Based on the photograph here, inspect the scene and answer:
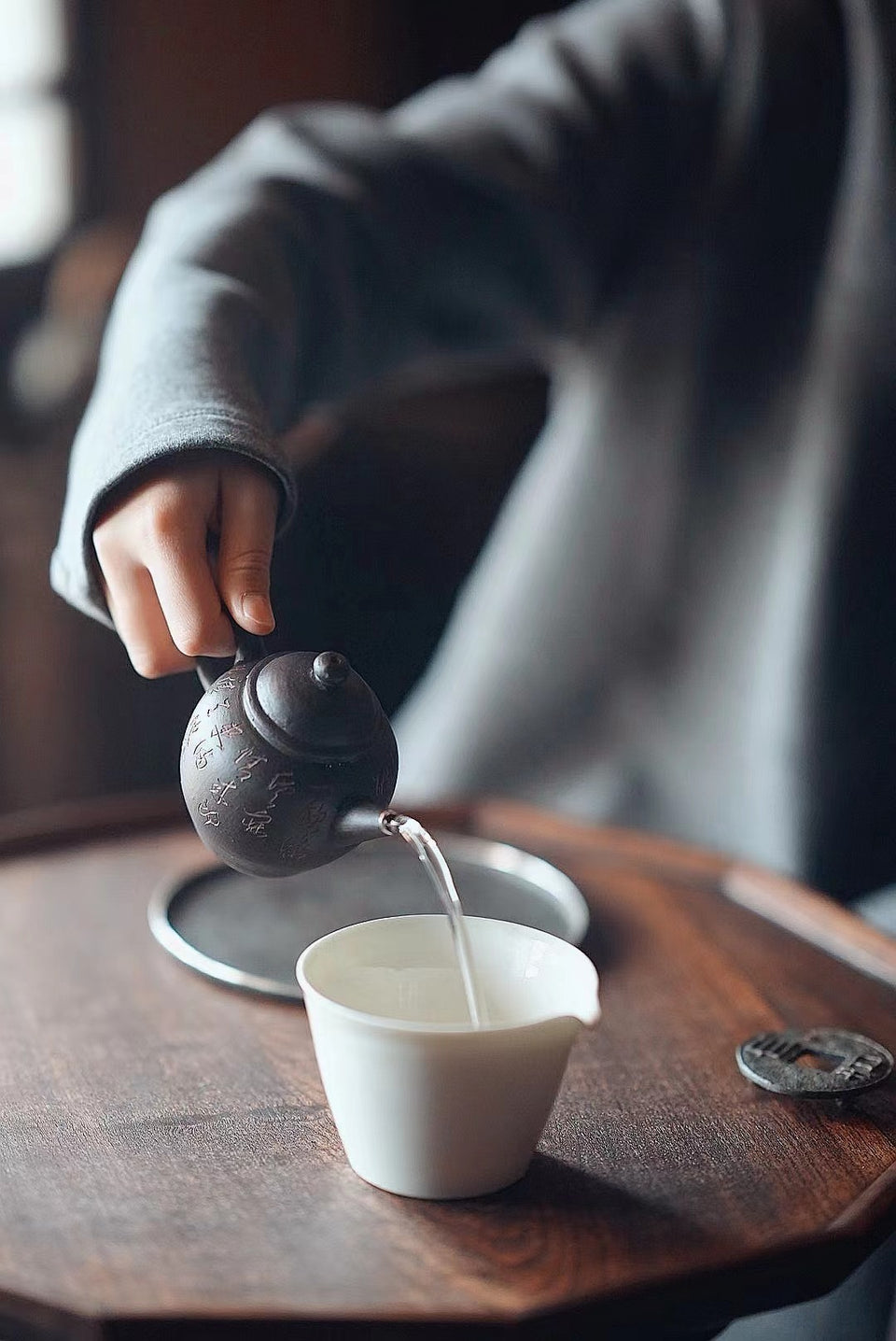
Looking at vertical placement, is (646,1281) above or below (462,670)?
above

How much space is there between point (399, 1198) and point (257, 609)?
0.27m

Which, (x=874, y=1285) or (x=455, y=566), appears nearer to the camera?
Answer: (x=874, y=1285)

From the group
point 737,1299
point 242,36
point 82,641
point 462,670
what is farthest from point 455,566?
point 242,36

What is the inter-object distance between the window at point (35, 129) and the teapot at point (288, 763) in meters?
1.81

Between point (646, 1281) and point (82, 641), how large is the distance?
1802 mm

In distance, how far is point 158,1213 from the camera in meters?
0.54

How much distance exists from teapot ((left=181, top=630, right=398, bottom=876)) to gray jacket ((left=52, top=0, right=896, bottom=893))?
1.28ft

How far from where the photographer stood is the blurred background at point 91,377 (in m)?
1.54

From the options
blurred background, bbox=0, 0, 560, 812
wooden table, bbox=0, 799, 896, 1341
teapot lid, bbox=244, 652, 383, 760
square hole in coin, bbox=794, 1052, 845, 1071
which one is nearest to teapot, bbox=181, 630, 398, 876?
teapot lid, bbox=244, 652, 383, 760

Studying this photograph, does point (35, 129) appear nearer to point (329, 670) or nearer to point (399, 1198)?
point (329, 670)

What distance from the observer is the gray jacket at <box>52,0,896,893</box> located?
3.52 feet

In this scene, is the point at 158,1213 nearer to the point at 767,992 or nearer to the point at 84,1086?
the point at 84,1086

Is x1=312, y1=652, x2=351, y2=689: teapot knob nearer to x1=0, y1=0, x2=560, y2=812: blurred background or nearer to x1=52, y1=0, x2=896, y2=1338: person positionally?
x1=52, y1=0, x2=896, y2=1338: person

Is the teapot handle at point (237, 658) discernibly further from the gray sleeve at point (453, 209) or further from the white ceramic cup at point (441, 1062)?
the gray sleeve at point (453, 209)
